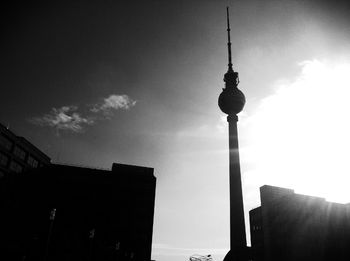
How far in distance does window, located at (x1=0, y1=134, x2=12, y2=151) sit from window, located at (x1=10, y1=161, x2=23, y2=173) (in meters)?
3.94

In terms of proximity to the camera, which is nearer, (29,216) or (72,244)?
(72,244)

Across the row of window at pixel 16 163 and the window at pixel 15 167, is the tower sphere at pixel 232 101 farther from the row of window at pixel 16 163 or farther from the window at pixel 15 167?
the window at pixel 15 167

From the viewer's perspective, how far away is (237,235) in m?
46.7

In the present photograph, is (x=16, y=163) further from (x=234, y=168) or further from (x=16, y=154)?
(x=234, y=168)

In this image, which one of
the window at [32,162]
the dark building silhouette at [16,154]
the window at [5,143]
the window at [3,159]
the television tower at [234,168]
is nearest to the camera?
the television tower at [234,168]

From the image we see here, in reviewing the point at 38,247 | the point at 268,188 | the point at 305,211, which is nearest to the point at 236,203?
the point at 268,188

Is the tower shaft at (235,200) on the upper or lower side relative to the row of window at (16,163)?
lower

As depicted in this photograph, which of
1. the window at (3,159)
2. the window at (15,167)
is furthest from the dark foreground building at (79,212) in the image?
the window at (3,159)

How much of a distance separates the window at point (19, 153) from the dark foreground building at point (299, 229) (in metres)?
56.0

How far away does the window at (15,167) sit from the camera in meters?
70.8

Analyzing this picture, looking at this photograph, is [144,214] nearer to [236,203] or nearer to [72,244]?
[72,244]

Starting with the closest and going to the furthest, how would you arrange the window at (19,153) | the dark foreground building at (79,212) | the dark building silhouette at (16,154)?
the dark foreground building at (79,212), the dark building silhouette at (16,154), the window at (19,153)

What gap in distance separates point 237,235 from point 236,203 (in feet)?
15.6

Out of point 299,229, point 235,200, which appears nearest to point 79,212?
point 235,200
